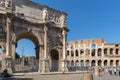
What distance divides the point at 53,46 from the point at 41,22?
317cm

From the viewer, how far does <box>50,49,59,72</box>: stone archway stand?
2772 cm

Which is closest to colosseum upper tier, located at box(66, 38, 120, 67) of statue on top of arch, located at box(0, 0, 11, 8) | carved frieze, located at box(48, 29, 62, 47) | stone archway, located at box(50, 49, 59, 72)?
stone archway, located at box(50, 49, 59, 72)

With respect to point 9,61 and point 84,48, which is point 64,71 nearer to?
point 9,61

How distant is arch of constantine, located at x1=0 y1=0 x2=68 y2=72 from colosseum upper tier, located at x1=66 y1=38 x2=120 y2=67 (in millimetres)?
26677

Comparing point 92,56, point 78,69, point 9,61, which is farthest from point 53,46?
point 92,56

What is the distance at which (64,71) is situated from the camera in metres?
27.7

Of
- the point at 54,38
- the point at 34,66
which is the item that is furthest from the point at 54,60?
the point at 34,66

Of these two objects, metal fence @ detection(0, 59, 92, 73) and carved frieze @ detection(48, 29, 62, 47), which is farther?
carved frieze @ detection(48, 29, 62, 47)

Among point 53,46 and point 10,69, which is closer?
point 10,69

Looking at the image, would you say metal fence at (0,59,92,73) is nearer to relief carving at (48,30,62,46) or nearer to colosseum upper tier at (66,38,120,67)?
relief carving at (48,30,62,46)

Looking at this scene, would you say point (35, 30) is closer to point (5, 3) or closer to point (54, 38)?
point (54, 38)

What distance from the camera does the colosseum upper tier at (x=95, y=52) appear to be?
55.4 meters

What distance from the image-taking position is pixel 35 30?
2642 cm

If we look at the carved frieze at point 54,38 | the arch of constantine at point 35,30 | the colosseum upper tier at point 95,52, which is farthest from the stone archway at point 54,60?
the colosseum upper tier at point 95,52
